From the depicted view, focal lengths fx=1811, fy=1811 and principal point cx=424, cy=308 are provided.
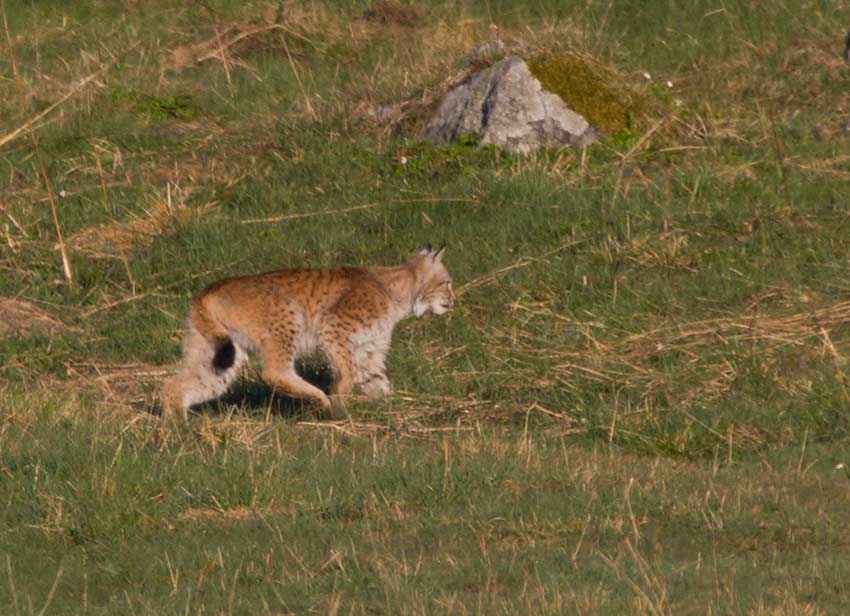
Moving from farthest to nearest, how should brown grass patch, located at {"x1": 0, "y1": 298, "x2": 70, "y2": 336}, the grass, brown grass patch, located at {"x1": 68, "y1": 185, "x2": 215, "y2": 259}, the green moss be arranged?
the green moss
brown grass patch, located at {"x1": 68, "y1": 185, "x2": 215, "y2": 259}
brown grass patch, located at {"x1": 0, "y1": 298, "x2": 70, "y2": 336}
the grass

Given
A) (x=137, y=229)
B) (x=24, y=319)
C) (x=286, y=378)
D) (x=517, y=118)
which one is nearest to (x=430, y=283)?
(x=286, y=378)

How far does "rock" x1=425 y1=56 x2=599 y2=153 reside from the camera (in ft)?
48.4

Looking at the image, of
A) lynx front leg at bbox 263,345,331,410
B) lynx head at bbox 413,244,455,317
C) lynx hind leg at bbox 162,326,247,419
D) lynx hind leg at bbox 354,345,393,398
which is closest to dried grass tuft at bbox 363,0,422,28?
lynx head at bbox 413,244,455,317

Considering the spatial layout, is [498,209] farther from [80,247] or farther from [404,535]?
[404,535]

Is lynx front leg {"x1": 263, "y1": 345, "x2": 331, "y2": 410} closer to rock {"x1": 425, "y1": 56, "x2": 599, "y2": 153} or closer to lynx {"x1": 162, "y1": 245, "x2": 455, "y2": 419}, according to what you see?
lynx {"x1": 162, "y1": 245, "x2": 455, "y2": 419}

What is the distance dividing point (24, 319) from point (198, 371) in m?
2.47

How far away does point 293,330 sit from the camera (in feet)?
35.6

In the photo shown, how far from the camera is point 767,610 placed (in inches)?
253

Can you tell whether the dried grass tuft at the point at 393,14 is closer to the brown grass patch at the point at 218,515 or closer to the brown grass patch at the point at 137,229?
the brown grass patch at the point at 137,229

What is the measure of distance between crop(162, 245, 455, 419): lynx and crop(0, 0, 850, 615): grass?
25 cm

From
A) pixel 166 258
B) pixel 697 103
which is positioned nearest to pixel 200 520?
pixel 166 258

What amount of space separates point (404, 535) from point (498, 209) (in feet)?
19.5

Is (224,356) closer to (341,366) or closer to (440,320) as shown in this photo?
(341,366)

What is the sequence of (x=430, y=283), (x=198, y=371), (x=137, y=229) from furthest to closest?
1. (x=137, y=229)
2. (x=430, y=283)
3. (x=198, y=371)
